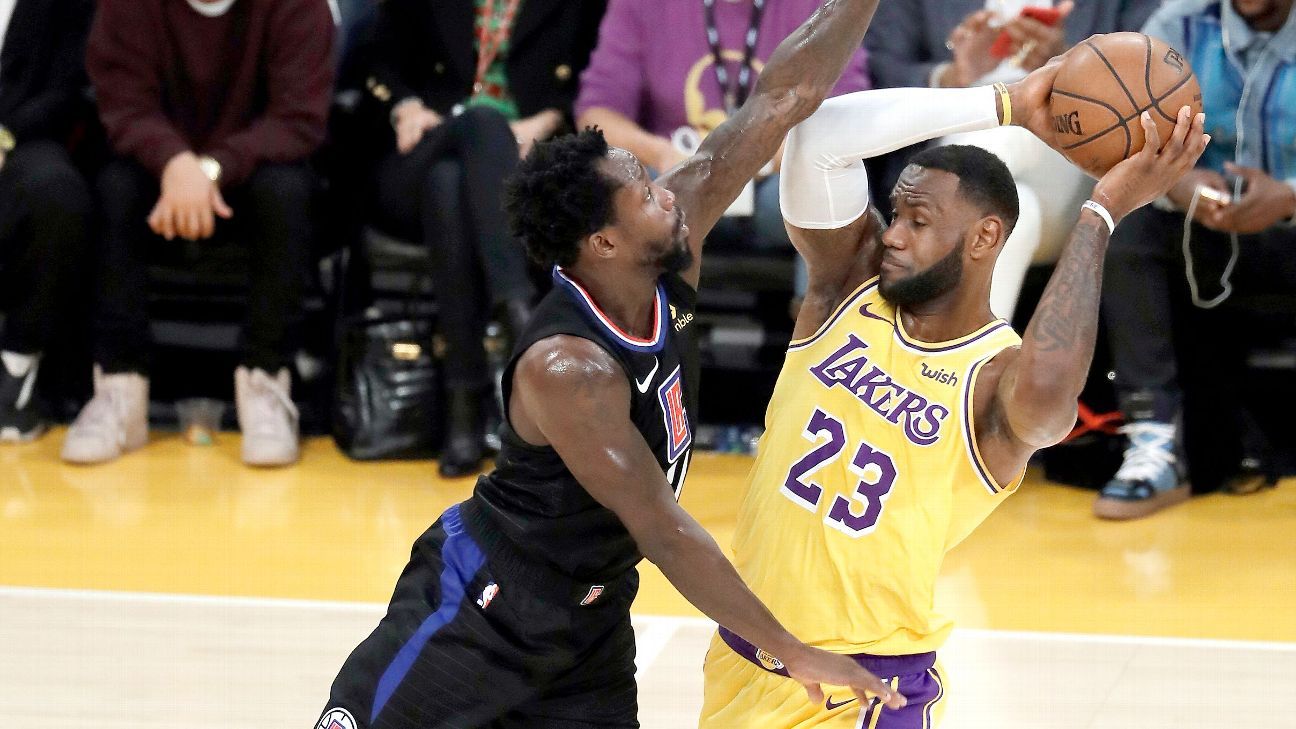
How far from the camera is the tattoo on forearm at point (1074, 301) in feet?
9.34

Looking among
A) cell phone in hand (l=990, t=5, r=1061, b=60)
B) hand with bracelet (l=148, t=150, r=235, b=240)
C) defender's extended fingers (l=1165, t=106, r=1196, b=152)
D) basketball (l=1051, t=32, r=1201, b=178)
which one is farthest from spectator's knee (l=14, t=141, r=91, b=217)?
defender's extended fingers (l=1165, t=106, r=1196, b=152)

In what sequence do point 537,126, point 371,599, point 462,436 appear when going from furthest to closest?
point 537,126
point 462,436
point 371,599

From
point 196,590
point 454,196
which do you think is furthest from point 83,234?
point 196,590

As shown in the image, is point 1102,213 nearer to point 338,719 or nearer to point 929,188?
point 929,188

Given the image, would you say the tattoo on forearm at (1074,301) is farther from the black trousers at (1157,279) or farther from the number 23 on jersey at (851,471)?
the black trousers at (1157,279)

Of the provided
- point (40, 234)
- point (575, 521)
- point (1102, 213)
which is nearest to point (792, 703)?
point (575, 521)

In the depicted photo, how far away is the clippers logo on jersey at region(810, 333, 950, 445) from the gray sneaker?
96.5 inches

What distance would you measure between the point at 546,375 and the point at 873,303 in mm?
786

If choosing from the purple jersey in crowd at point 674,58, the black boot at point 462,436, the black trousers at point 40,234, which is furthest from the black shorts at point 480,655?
the black trousers at point 40,234

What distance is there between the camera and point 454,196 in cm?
584

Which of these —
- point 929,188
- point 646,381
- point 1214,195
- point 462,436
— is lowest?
point 462,436

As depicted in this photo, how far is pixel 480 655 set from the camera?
2.88 meters

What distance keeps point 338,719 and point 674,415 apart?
81cm

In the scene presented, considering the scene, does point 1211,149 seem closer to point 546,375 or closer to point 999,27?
point 999,27
